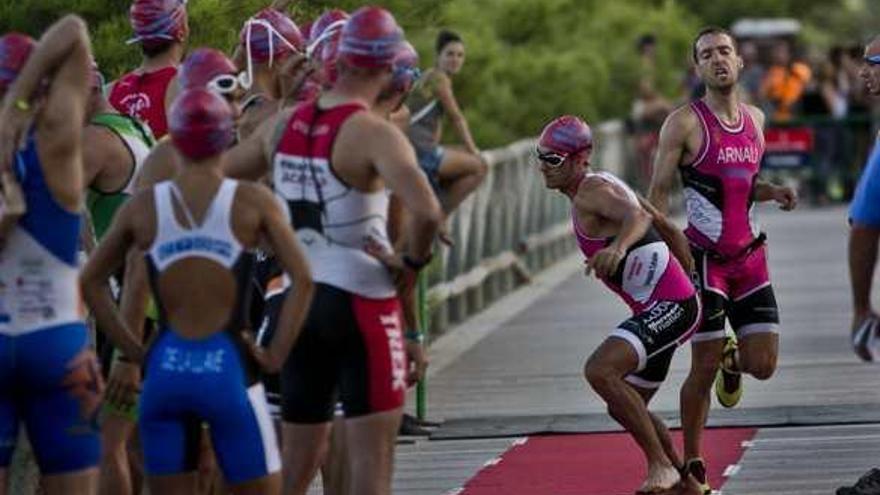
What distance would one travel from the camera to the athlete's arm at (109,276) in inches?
405

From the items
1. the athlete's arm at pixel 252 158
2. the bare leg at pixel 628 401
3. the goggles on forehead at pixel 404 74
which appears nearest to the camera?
the athlete's arm at pixel 252 158

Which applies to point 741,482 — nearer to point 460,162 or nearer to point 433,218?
point 460,162

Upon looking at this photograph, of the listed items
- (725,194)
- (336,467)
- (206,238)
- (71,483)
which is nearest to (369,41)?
(206,238)

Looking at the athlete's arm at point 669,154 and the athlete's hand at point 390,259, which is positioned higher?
the athlete's hand at point 390,259

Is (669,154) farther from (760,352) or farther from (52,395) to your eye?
(52,395)

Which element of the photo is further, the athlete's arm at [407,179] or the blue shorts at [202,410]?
the athlete's arm at [407,179]

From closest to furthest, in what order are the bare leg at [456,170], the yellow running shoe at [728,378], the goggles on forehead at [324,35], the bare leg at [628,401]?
the goggles on forehead at [324,35], the bare leg at [628,401], the bare leg at [456,170], the yellow running shoe at [728,378]

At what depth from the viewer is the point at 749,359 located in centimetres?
1524

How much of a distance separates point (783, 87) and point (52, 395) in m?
31.6

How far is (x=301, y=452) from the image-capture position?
11.0 meters

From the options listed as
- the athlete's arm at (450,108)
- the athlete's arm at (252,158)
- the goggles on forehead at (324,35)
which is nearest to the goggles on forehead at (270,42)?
the goggles on forehead at (324,35)

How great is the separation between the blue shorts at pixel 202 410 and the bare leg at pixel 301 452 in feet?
2.75

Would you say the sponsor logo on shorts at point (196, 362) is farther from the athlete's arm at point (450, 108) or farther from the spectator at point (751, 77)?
the spectator at point (751, 77)

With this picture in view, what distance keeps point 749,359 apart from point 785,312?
32.2 ft
